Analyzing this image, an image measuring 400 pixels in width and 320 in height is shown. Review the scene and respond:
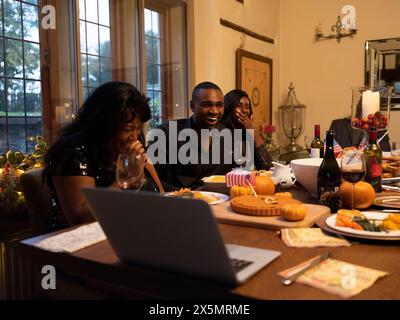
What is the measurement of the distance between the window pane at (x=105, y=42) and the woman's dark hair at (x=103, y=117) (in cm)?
164

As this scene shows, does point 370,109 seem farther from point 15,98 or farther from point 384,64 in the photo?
point 384,64

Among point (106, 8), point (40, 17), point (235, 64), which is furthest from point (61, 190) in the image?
point (235, 64)

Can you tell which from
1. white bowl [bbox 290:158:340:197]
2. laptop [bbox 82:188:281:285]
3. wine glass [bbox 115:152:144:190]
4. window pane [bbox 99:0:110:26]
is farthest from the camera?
window pane [bbox 99:0:110:26]

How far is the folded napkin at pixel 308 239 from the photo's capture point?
2.94 ft

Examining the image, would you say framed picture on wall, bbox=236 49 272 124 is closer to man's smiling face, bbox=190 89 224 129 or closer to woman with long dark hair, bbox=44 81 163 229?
man's smiling face, bbox=190 89 224 129

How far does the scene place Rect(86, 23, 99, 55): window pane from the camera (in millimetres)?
2885

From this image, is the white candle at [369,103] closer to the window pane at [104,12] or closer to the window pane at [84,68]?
the window pane at [84,68]

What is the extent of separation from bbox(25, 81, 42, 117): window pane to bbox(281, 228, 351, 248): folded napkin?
2.02m

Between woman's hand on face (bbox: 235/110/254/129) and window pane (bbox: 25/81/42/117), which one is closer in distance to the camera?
window pane (bbox: 25/81/42/117)

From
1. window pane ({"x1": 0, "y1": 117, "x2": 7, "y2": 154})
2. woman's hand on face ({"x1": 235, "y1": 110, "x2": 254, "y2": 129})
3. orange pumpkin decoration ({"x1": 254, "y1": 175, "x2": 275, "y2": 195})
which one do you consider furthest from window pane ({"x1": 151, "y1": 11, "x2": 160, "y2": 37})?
orange pumpkin decoration ({"x1": 254, "y1": 175, "x2": 275, "y2": 195})

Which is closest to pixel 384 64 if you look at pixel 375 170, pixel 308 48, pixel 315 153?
pixel 308 48

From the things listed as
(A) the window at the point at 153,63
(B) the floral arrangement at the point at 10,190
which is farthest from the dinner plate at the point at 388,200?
(A) the window at the point at 153,63
